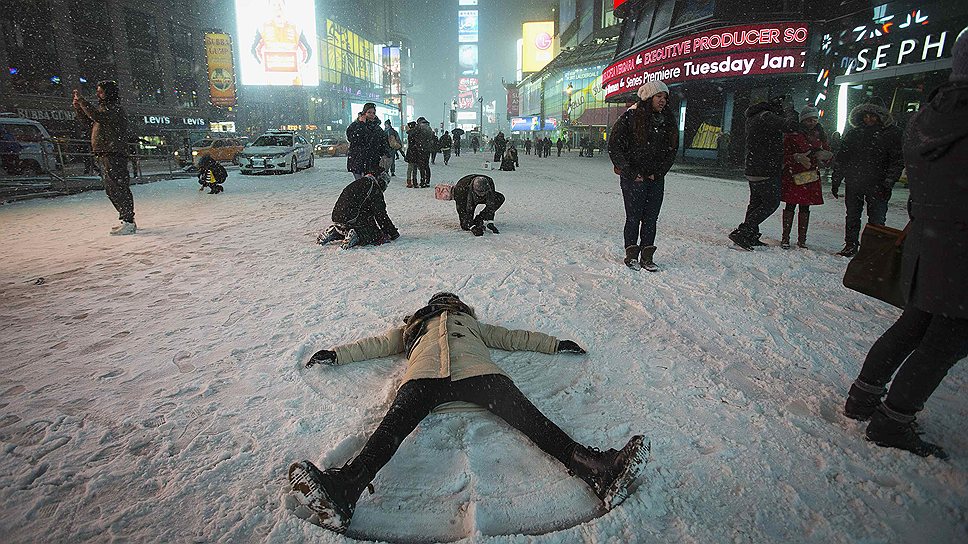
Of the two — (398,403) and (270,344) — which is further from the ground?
(398,403)

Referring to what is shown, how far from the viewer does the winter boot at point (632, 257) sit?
5516 millimetres

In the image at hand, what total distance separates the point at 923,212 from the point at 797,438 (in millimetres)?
1201

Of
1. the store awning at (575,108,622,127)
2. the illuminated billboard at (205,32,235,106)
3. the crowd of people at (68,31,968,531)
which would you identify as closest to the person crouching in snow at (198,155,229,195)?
the crowd of people at (68,31,968,531)

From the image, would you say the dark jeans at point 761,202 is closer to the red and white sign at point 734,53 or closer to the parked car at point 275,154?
the red and white sign at point 734,53

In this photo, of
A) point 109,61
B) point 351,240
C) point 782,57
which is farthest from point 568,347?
point 109,61

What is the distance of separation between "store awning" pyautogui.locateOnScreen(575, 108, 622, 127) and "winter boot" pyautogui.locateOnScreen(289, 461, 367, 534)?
45782 millimetres

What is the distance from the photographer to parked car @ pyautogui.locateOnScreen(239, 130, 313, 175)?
58.5ft

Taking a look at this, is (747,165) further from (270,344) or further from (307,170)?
(307,170)

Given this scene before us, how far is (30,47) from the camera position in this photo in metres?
28.3

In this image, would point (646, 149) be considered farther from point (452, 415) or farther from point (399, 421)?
point (399, 421)

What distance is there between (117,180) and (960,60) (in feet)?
29.3

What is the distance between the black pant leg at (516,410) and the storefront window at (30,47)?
37612 mm

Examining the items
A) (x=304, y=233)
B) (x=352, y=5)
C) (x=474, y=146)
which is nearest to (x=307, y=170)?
(x=304, y=233)

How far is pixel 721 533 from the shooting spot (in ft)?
6.06
